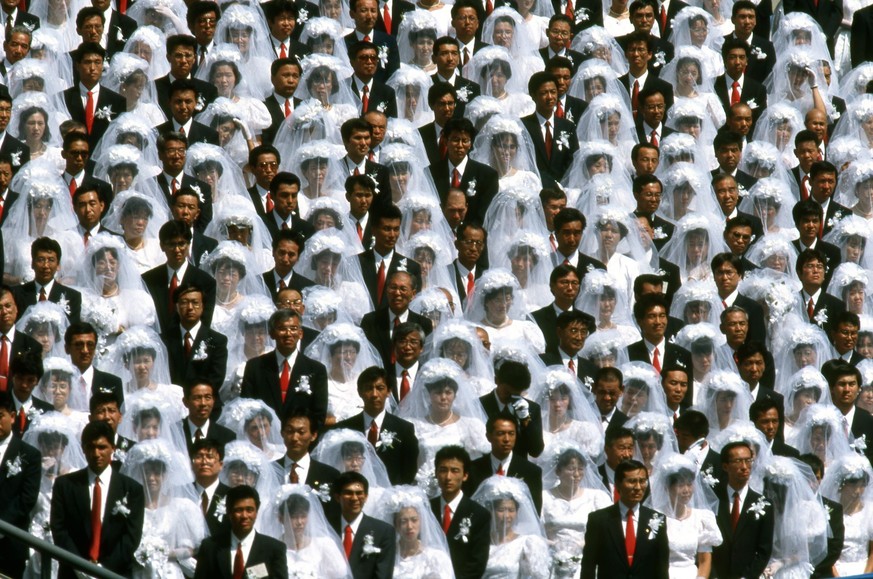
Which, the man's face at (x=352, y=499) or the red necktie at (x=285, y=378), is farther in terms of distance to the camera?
the red necktie at (x=285, y=378)

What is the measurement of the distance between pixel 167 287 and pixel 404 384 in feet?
5.91

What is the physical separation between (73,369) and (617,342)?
361cm

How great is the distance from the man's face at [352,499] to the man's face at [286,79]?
4.89 meters

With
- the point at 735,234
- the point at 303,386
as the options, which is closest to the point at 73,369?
the point at 303,386

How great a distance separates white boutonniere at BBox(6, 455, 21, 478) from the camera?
13.4 metres

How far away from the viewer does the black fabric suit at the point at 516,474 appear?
1389cm

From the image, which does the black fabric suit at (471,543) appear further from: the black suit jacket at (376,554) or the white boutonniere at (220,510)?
the white boutonniere at (220,510)

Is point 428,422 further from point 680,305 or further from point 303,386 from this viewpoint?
point 680,305

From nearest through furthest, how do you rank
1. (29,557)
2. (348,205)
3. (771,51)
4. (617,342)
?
1. (29,557)
2. (617,342)
3. (348,205)
4. (771,51)

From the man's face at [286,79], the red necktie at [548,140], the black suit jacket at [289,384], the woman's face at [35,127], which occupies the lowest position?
the black suit jacket at [289,384]

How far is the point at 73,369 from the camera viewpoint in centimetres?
1427

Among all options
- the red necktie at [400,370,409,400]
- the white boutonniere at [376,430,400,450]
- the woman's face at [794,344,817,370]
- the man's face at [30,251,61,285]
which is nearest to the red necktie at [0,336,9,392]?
the man's face at [30,251,61,285]

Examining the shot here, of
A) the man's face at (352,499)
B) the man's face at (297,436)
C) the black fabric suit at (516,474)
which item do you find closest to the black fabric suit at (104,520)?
the man's face at (297,436)

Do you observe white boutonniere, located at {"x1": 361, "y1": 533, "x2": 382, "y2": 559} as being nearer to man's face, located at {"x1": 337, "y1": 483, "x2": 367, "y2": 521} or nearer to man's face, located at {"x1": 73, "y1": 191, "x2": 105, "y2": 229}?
man's face, located at {"x1": 337, "y1": 483, "x2": 367, "y2": 521}
